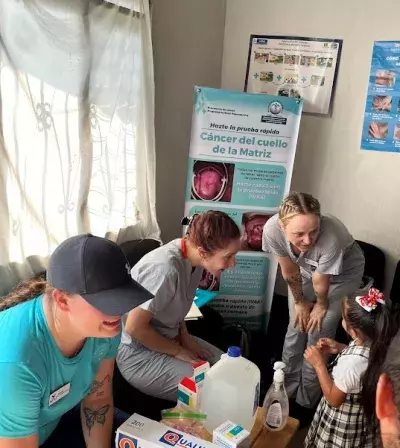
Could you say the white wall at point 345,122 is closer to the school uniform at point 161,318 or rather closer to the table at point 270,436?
the school uniform at point 161,318

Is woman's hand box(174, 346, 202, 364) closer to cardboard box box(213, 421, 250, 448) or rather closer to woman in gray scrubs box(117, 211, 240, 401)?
woman in gray scrubs box(117, 211, 240, 401)

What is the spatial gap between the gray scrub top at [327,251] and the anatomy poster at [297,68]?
1.04m

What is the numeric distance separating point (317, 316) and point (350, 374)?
0.74 meters

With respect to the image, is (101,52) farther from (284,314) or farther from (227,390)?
(284,314)

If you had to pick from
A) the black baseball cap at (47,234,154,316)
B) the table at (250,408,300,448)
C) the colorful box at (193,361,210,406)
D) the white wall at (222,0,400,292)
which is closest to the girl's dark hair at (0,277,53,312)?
the black baseball cap at (47,234,154,316)

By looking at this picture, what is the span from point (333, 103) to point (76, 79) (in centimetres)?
153

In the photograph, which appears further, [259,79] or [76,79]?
[259,79]

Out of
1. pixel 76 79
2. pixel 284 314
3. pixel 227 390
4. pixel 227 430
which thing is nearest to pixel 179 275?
pixel 227 390

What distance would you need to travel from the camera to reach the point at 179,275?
1640mm

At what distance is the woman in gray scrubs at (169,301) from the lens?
Answer: 158 centimetres

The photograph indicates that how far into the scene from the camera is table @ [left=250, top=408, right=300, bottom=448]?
1.24 metres

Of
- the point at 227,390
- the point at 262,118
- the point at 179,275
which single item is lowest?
the point at 227,390

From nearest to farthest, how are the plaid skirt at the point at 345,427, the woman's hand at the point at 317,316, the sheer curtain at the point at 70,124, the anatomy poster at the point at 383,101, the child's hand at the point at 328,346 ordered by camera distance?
the plaid skirt at the point at 345,427 < the child's hand at the point at 328,346 < the sheer curtain at the point at 70,124 < the woman's hand at the point at 317,316 < the anatomy poster at the point at 383,101

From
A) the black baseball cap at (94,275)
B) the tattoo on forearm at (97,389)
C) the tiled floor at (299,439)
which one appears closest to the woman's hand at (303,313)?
the tiled floor at (299,439)
